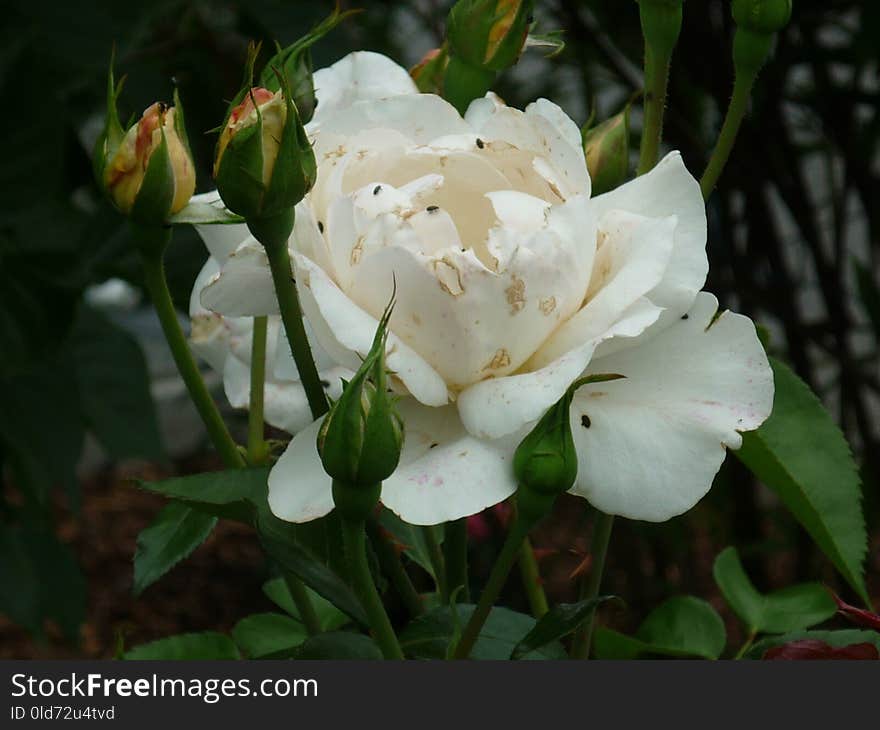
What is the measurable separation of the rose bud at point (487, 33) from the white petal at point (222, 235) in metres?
0.09

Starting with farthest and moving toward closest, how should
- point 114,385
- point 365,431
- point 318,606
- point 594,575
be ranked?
point 114,385 < point 318,606 < point 594,575 < point 365,431

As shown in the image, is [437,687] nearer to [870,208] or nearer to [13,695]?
[13,695]

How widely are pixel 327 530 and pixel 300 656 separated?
4 centimetres

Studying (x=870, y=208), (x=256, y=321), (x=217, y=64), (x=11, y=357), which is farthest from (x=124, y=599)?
(x=256, y=321)

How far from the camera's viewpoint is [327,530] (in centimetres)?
38

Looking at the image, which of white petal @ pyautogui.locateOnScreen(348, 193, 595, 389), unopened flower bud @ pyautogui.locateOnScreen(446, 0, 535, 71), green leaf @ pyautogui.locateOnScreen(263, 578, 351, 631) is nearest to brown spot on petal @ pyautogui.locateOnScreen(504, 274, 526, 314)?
white petal @ pyautogui.locateOnScreen(348, 193, 595, 389)

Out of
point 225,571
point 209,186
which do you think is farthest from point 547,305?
point 225,571

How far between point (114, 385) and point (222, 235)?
841 mm

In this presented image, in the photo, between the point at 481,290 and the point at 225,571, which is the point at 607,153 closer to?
the point at 481,290

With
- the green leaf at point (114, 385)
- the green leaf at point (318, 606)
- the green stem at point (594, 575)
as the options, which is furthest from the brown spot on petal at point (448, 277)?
the green leaf at point (114, 385)

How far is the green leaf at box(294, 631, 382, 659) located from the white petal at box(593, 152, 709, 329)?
13 cm

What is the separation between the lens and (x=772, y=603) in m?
0.53

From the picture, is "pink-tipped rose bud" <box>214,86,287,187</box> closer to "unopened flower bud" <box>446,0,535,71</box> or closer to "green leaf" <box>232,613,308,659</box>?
"unopened flower bud" <box>446,0,535,71</box>

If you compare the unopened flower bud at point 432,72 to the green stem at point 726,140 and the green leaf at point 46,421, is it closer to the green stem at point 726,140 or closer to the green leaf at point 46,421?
the green stem at point 726,140
